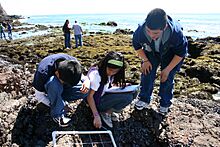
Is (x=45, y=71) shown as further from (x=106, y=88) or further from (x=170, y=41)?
(x=170, y=41)

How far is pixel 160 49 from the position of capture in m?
3.85

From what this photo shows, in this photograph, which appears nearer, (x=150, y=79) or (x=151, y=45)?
(x=151, y=45)

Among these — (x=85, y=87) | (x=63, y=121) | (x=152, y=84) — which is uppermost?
(x=85, y=87)

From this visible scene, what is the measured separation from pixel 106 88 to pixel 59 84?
720 millimetres

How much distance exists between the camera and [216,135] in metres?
3.95

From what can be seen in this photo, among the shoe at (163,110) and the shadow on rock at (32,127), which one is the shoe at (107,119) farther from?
the shoe at (163,110)

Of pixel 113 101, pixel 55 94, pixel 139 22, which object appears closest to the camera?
pixel 55 94

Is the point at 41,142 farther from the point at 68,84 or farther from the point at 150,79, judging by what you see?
the point at 150,79

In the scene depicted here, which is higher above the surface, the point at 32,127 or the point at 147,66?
the point at 147,66

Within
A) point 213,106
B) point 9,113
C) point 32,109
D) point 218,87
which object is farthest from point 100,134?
point 218,87

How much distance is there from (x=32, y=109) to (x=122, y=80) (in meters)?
1.27

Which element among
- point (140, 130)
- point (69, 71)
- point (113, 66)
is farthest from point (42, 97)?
point (140, 130)

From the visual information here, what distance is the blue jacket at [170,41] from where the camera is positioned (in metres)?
3.68

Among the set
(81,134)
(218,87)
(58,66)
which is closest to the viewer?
(58,66)
